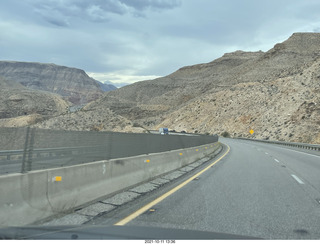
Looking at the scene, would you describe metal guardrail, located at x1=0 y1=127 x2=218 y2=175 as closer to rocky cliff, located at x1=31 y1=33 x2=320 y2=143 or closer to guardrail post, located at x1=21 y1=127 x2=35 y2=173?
guardrail post, located at x1=21 y1=127 x2=35 y2=173

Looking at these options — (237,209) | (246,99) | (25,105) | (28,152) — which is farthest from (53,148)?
(25,105)

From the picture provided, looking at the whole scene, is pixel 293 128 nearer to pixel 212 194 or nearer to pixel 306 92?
pixel 306 92

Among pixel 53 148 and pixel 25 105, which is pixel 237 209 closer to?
pixel 53 148

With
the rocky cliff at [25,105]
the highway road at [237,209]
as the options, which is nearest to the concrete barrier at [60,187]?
the highway road at [237,209]

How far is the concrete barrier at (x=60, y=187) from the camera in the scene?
4.84m

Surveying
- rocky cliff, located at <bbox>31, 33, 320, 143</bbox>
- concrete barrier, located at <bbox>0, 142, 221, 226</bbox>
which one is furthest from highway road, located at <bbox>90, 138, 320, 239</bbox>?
rocky cliff, located at <bbox>31, 33, 320, 143</bbox>

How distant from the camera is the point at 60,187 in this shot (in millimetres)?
5930

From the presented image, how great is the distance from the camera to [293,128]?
58750mm

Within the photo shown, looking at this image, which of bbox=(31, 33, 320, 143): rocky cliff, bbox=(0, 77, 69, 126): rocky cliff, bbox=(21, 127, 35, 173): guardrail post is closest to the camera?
bbox=(21, 127, 35, 173): guardrail post

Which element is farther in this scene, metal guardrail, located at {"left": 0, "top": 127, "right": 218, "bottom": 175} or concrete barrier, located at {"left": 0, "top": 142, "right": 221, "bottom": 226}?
metal guardrail, located at {"left": 0, "top": 127, "right": 218, "bottom": 175}

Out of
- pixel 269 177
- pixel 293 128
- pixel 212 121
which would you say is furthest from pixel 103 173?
pixel 212 121

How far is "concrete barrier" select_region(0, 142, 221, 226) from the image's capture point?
15.9ft

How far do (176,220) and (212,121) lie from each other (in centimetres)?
8281

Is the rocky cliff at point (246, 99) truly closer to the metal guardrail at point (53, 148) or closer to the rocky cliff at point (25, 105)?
the rocky cliff at point (25, 105)
